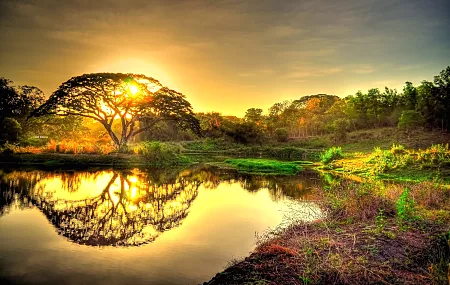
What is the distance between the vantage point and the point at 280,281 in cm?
583

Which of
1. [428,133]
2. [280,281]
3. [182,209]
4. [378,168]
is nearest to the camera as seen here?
[280,281]

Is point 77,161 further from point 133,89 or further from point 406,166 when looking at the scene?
point 406,166

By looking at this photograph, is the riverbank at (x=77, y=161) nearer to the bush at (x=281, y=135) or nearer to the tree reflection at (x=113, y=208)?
the tree reflection at (x=113, y=208)

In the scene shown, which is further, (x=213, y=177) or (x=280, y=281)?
(x=213, y=177)

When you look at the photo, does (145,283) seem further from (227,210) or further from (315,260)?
(227,210)

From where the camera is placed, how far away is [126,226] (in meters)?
10.1

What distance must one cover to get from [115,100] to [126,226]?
25.1 m

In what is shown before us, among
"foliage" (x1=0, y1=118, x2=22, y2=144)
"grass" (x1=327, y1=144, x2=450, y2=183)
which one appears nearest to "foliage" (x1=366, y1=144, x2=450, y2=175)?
"grass" (x1=327, y1=144, x2=450, y2=183)

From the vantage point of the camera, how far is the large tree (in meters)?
31.8

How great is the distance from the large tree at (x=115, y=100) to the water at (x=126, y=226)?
1416 cm

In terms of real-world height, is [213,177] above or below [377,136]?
below

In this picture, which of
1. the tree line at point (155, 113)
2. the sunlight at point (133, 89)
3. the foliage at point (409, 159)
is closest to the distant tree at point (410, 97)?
the tree line at point (155, 113)

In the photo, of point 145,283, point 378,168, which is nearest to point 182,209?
point 145,283

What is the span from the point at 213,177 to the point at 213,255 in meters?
14.7
